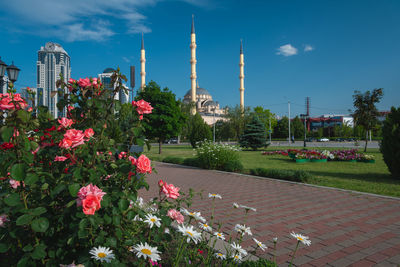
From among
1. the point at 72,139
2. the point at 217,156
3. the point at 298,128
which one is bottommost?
the point at 217,156

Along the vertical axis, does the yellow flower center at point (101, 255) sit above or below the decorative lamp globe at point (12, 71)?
below

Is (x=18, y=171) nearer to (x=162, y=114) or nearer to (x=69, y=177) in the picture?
(x=69, y=177)

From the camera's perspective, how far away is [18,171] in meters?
1.62

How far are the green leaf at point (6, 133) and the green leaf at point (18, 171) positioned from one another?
0.17 m

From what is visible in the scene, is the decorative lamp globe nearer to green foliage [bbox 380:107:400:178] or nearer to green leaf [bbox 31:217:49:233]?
green leaf [bbox 31:217:49:233]

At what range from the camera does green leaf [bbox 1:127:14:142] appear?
5.12ft

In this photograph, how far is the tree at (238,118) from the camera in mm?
43062

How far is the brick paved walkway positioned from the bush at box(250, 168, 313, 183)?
0.67m

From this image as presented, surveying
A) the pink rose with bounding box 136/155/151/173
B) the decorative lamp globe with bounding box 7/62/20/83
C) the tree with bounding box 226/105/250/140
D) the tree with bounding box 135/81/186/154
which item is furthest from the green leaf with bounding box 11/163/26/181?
the tree with bounding box 226/105/250/140

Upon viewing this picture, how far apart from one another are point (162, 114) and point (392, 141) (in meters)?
20.7

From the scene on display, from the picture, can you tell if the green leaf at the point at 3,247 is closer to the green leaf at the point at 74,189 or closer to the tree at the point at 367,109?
the green leaf at the point at 74,189

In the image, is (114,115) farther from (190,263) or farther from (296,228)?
(296,228)

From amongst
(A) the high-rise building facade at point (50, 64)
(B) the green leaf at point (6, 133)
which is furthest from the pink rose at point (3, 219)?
(A) the high-rise building facade at point (50, 64)

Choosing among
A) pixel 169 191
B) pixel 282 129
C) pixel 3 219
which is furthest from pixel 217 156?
pixel 282 129
